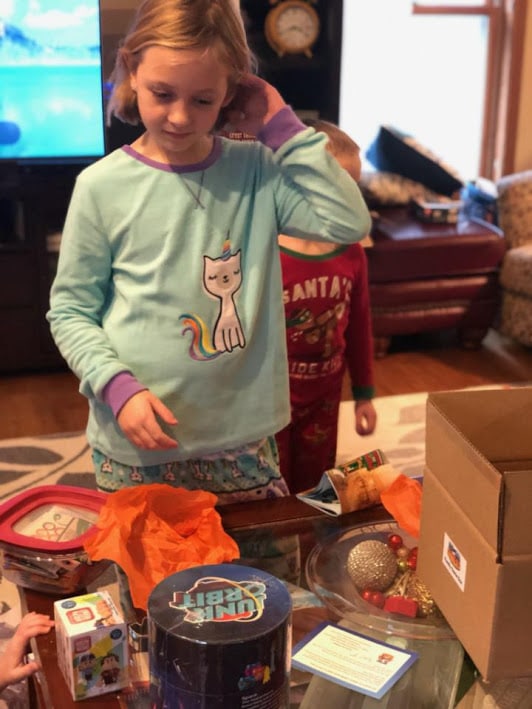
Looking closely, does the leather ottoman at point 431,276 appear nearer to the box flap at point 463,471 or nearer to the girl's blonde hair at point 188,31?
the girl's blonde hair at point 188,31

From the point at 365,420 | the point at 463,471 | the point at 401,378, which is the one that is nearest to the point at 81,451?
the point at 365,420

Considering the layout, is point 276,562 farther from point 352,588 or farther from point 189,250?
point 189,250

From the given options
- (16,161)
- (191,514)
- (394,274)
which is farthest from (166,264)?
(394,274)

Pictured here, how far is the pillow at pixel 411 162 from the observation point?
3.78 m

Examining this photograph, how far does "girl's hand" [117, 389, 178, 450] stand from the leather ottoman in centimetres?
236

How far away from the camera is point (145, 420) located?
3.86ft

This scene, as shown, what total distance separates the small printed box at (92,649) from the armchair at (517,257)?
286cm

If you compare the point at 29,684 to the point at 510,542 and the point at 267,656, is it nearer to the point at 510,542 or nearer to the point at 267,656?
the point at 267,656

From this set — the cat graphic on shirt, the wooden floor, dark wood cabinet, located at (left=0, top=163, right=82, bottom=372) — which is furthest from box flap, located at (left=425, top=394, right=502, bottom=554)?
dark wood cabinet, located at (left=0, top=163, right=82, bottom=372)

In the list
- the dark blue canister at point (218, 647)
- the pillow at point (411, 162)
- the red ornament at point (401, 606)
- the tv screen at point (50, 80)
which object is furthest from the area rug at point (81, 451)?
the dark blue canister at point (218, 647)

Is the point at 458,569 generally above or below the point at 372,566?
above

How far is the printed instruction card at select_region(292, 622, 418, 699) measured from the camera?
102cm

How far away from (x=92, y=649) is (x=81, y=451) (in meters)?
1.77

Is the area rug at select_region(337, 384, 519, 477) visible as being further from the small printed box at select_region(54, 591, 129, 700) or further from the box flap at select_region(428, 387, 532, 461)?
the small printed box at select_region(54, 591, 129, 700)
